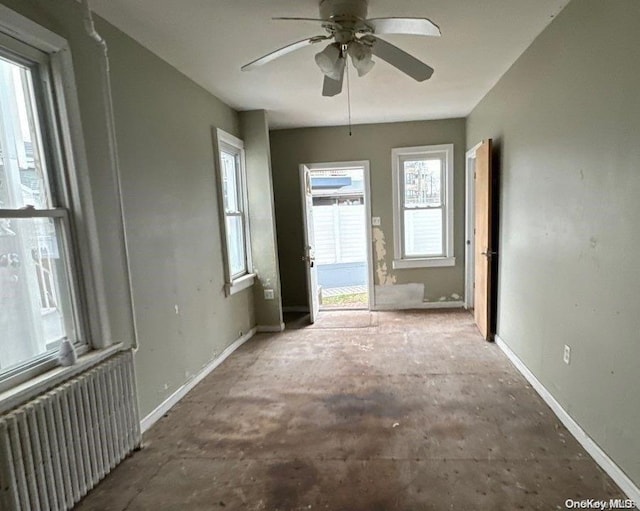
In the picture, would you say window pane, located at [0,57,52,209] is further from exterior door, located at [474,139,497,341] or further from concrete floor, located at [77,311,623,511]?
exterior door, located at [474,139,497,341]

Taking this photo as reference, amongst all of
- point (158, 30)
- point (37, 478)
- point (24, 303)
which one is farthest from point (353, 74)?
point (37, 478)

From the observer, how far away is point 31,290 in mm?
1715

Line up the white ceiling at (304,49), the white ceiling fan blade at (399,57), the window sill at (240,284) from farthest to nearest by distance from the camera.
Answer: the window sill at (240,284), the white ceiling at (304,49), the white ceiling fan blade at (399,57)

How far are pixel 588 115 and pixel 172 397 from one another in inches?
125

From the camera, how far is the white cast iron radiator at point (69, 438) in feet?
4.64

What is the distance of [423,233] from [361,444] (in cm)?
339

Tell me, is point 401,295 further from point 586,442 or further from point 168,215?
point 168,215

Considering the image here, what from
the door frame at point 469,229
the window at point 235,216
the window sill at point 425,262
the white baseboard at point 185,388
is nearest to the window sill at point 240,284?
the window at point 235,216

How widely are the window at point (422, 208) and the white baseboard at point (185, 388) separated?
246cm

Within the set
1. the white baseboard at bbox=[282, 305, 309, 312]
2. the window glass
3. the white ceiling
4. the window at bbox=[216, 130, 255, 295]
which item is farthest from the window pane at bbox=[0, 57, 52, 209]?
the white baseboard at bbox=[282, 305, 309, 312]

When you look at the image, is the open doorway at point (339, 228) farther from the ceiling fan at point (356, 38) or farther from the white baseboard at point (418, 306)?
the ceiling fan at point (356, 38)

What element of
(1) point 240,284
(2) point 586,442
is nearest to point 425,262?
(1) point 240,284

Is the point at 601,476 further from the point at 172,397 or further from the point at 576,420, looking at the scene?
the point at 172,397

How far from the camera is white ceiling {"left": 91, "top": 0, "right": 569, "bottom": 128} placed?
203cm
